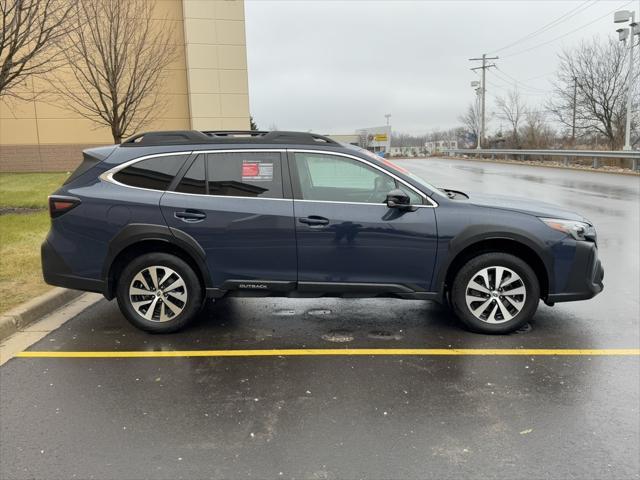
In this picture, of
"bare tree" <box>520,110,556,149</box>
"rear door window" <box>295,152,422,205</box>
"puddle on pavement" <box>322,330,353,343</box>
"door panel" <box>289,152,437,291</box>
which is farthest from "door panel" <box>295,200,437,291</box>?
"bare tree" <box>520,110,556,149</box>

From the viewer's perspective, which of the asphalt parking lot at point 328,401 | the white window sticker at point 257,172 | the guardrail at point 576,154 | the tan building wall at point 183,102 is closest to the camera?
the asphalt parking lot at point 328,401

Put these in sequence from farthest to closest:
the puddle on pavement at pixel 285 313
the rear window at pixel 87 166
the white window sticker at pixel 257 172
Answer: the puddle on pavement at pixel 285 313, the rear window at pixel 87 166, the white window sticker at pixel 257 172

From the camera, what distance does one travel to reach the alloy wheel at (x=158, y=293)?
4.89 meters

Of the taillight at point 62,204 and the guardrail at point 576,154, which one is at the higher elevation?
the guardrail at point 576,154

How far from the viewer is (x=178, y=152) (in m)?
4.99

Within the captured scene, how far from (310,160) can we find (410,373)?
6.98ft

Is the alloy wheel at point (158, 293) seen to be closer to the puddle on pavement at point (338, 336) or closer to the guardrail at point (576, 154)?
the puddle on pavement at point (338, 336)

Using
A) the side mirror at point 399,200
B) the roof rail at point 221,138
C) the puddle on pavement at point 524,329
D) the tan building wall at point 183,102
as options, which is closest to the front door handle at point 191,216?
the roof rail at point 221,138

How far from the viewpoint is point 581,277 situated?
4785 mm

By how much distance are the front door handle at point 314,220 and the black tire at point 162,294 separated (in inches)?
44.8

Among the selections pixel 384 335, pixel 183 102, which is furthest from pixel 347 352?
pixel 183 102

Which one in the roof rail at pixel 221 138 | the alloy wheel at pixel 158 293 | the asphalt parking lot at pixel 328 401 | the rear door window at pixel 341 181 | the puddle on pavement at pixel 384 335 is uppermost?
the roof rail at pixel 221 138

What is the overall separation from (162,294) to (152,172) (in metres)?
1.14

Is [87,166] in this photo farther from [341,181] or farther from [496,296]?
[496,296]
